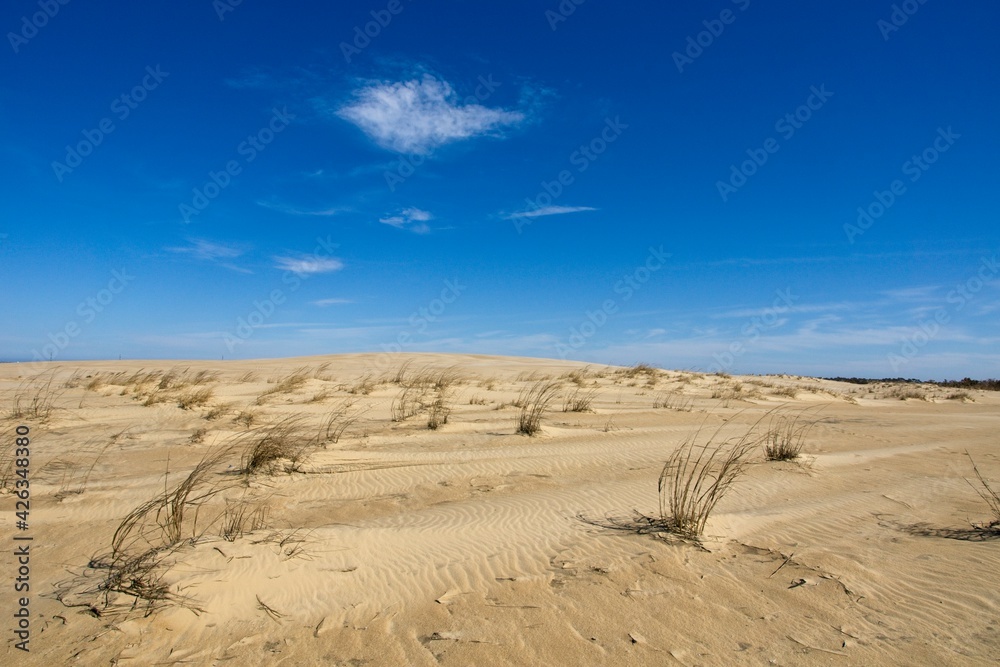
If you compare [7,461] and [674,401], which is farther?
[674,401]

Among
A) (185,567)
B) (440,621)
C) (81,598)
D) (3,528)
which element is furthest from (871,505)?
(3,528)

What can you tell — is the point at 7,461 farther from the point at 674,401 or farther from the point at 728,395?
the point at 728,395

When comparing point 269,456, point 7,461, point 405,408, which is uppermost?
point 405,408

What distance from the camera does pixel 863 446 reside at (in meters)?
7.89

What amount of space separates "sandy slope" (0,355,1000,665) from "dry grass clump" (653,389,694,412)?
14.7 feet

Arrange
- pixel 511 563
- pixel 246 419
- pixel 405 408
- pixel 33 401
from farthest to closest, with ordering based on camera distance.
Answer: pixel 405 408
pixel 33 401
pixel 246 419
pixel 511 563

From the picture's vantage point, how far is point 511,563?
11.1 ft

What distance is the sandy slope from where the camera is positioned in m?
2.47

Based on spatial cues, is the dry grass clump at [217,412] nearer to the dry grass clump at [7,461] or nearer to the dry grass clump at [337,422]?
the dry grass clump at [337,422]

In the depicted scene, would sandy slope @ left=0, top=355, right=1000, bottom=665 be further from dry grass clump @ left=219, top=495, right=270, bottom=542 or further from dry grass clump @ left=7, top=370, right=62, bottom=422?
dry grass clump @ left=7, top=370, right=62, bottom=422

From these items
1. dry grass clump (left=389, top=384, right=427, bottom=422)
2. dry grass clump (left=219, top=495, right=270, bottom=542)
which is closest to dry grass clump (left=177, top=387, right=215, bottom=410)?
dry grass clump (left=389, top=384, right=427, bottom=422)

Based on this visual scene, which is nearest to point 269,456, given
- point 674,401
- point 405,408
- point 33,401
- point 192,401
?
point 405,408

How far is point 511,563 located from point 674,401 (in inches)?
427

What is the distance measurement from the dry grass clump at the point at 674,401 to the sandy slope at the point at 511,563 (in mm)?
4480
